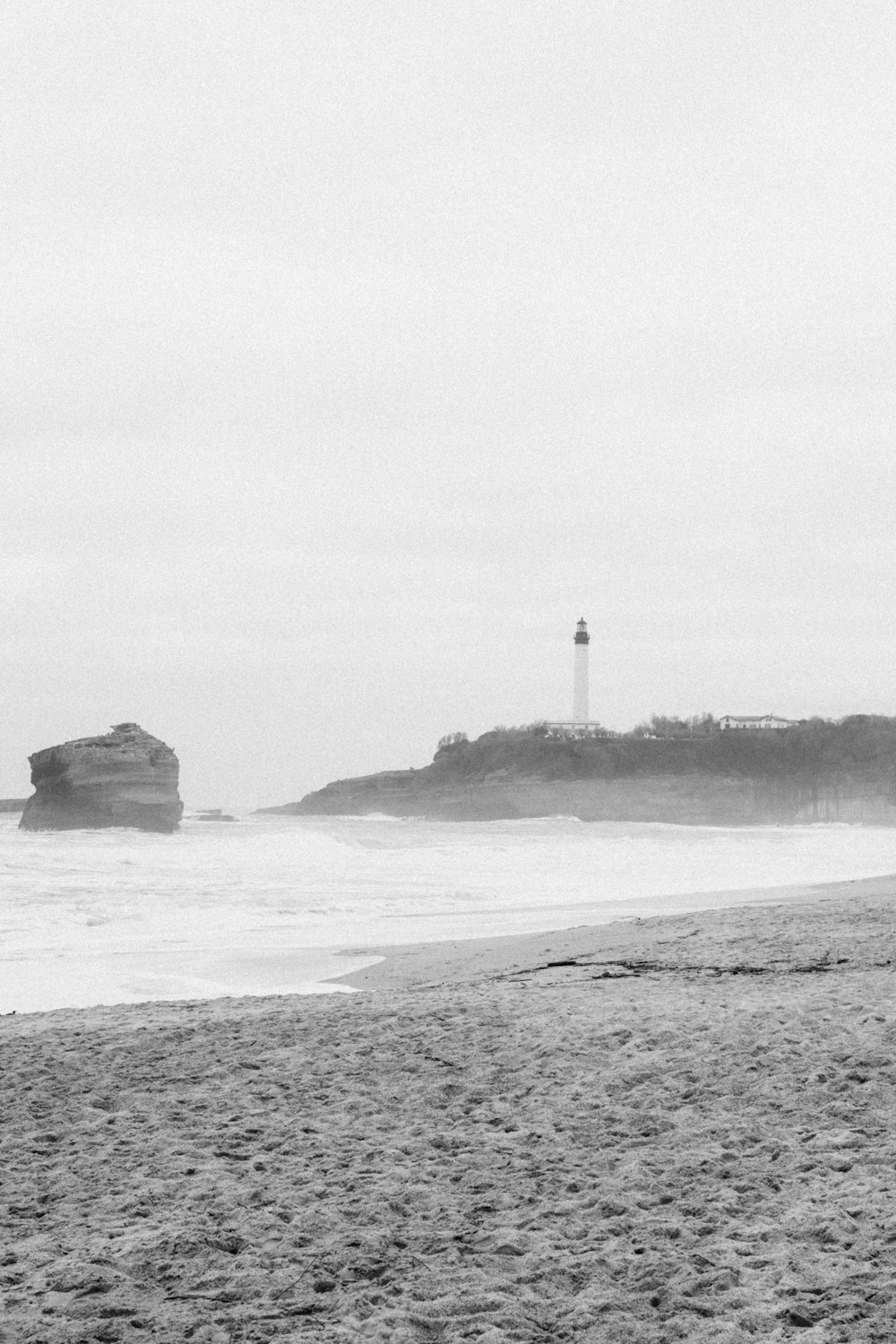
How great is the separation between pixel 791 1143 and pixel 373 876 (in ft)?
48.0

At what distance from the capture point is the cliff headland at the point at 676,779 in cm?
6788

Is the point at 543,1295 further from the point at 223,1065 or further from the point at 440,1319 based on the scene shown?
the point at 223,1065

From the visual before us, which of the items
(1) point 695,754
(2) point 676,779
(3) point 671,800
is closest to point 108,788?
(3) point 671,800

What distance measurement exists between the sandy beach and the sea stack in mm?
38315

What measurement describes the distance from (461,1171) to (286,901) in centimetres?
1086

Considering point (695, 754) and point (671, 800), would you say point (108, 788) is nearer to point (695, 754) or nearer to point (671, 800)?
point (671, 800)

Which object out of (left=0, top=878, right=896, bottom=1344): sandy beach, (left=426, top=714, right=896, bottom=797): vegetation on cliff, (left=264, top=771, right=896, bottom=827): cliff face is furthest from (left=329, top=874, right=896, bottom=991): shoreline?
(left=426, top=714, right=896, bottom=797): vegetation on cliff

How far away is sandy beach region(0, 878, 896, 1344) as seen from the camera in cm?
251

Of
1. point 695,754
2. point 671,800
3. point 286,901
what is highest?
point 695,754

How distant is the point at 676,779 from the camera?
70.7m

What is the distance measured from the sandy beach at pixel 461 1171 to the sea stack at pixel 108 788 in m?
38.3

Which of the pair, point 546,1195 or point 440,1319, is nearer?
point 440,1319

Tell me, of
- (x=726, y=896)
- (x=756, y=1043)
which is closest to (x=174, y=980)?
(x=756, y=1043)

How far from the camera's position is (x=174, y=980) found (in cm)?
847
